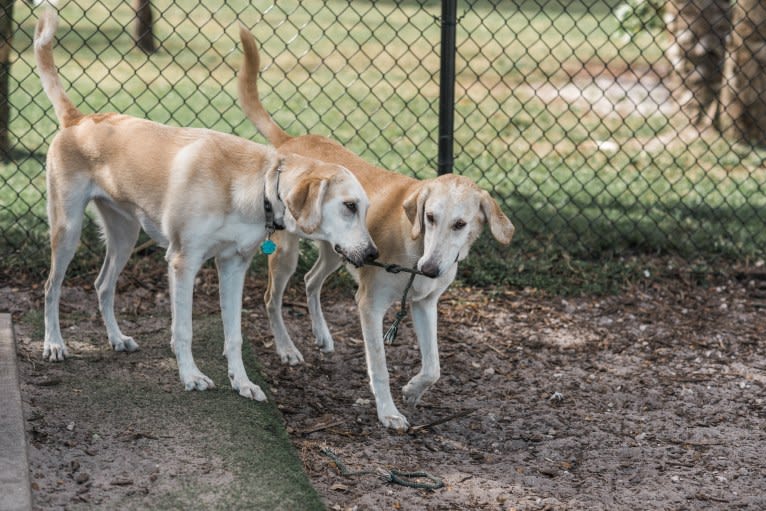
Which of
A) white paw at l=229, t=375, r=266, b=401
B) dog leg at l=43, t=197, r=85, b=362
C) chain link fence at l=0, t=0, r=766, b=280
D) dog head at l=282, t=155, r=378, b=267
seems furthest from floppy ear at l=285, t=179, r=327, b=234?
chain link fence at l=0, t=0, r=766, b=280

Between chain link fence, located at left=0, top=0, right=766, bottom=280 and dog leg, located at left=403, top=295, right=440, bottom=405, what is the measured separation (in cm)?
170

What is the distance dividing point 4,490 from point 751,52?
23.3 feet

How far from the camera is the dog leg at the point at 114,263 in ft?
15.1

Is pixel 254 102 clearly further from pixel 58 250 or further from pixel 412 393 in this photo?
pixel 412 393

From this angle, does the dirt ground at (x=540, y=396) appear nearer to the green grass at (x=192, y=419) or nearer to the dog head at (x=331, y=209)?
the green grass at (x=192, y=419)

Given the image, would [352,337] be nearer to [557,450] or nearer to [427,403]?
[427,403]

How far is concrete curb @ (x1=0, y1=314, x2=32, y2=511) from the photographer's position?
9.86 feet

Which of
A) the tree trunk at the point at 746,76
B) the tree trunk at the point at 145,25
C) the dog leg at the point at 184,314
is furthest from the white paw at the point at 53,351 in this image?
the tree trunk at the point at 145,25

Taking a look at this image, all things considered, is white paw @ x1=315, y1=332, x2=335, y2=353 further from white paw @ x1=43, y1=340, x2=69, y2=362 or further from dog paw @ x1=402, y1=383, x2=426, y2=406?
white paw @ x1=43, y1=340, x2=69, y2=362

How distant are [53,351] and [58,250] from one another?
430 millimetres

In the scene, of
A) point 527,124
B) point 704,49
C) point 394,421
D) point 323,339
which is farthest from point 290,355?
point 704,49

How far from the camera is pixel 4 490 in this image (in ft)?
9.97

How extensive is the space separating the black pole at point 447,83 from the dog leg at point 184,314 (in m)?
1.82

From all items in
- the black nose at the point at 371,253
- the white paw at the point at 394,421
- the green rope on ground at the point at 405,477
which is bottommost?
the white paw at the point at 394,421
